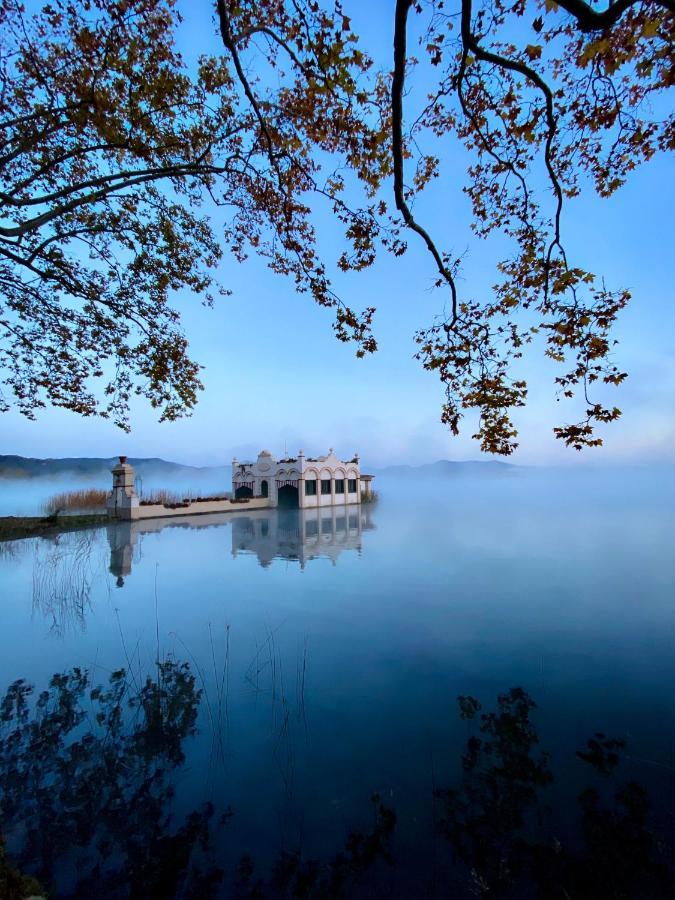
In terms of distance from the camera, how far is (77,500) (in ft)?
96.8

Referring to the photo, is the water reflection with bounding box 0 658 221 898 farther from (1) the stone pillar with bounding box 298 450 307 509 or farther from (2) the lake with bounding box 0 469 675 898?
(1) the stone pillar with bounding box 298 450 307 509

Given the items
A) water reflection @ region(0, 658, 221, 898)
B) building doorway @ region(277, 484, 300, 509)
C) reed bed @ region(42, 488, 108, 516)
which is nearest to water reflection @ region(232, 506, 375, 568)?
building doorway @ region(277, 484, 300, 509)

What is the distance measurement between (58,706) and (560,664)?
25.1ft

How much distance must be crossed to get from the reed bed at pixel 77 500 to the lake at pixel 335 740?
780 inches

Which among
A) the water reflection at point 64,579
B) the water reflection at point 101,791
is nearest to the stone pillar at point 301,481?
the water reflection at point 64,579

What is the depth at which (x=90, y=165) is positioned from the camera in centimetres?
846

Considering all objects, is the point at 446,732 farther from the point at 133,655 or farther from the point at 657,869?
the point at 133,655

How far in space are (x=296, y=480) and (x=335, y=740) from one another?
1233 inches

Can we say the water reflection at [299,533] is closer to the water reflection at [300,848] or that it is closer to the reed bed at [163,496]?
the reed bed at [163,496]

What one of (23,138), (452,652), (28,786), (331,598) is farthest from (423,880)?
(23,138)

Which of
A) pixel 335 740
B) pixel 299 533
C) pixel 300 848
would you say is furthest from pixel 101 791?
pixel 299 533

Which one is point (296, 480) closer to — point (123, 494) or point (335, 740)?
point (123, 494)

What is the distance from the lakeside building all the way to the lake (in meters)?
24.4

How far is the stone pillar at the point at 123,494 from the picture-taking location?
1045 inches
